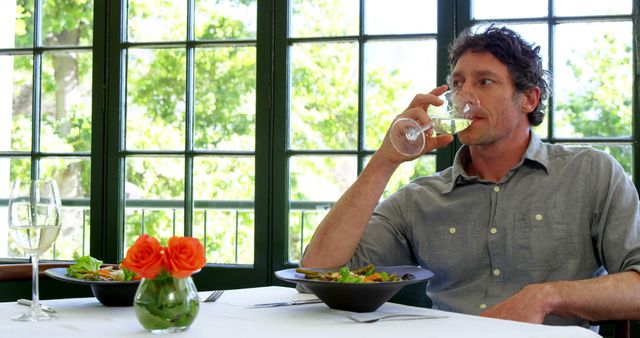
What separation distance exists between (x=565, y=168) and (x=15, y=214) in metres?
1.33

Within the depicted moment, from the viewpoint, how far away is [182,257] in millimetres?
1425

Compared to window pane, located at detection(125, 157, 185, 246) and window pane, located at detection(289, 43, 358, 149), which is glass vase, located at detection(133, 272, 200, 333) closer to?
window pane, located at detection(289, 43, 358, 149)

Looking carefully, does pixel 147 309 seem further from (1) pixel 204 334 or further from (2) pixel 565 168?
(2) pixel 565 168

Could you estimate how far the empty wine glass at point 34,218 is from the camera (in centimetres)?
151

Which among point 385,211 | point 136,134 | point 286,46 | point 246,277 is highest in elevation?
point 286,46

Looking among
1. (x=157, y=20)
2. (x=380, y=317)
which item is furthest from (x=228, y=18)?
(x=380, y=317)

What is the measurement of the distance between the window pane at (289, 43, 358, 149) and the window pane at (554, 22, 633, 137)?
0.68 metres

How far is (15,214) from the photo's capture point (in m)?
1.52

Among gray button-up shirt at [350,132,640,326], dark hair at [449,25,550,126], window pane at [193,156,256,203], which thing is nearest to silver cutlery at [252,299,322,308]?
gray button-up shirt at [350,132,640,326]

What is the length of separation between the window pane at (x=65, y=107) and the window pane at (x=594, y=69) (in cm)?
171

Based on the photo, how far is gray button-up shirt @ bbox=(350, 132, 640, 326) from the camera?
2.12 meters

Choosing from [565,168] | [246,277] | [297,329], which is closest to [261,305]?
[297,329]

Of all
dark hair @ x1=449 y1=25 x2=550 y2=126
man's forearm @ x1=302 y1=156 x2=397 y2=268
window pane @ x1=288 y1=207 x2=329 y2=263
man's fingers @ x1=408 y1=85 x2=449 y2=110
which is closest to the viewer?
man's fingers @ x1=408 y1=85 x2=449 y2=110

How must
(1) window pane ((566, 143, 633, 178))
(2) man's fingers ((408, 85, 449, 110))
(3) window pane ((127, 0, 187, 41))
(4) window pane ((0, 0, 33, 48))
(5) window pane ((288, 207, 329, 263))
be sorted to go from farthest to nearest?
(4) window pane ((0, 0, 33, 48)) → (3) window pane ((127, 0, 187, 41)) → (5) window pane ((288, 207, 329, 263)) → (1) window pane ((566, 143, 633, 178)) → (2) man's fingers ((408, 85, 449, 110))
